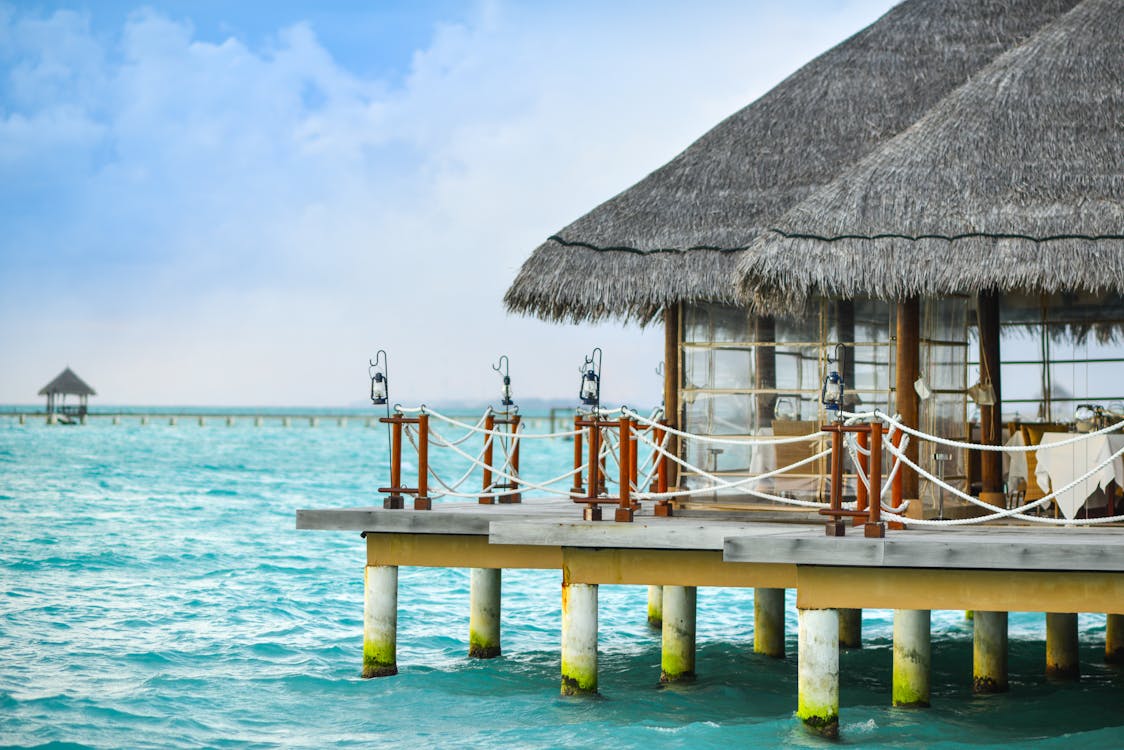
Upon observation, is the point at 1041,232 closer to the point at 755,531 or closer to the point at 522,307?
the point at 755,531

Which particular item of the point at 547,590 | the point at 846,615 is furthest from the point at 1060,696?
the point at 547,590

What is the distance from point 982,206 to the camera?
955cm

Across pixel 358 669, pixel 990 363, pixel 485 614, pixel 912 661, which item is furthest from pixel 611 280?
pixel 358 669

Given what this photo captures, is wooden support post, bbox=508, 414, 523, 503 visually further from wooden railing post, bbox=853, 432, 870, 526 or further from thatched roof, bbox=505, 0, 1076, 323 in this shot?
wooden railing post, bbox=853, 432, 870, 526

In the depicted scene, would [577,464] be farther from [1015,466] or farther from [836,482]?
[836,482]

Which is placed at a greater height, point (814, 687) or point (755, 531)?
point (755, 531)

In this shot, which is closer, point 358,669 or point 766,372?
point 766,372

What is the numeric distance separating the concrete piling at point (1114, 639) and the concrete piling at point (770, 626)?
3.05 metres

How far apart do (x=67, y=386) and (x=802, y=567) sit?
219ft

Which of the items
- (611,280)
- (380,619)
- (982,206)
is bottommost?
(380,619)

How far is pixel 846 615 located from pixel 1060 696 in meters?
2.77

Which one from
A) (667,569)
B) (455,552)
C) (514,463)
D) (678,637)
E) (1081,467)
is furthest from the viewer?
(514,463)

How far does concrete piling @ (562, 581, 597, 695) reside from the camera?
931cm

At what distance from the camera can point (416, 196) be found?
40531 mm
